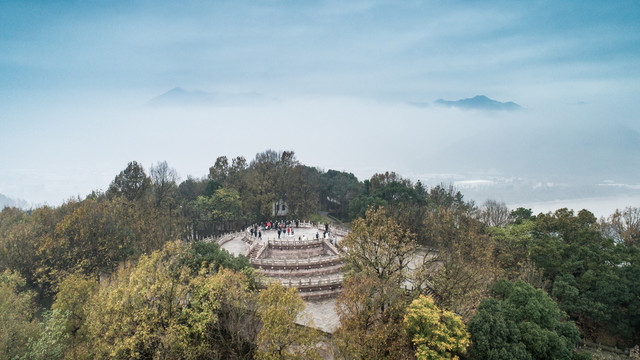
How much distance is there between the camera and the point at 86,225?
2988 cm

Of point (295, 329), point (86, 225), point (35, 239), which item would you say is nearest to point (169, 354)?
point (295, 329)

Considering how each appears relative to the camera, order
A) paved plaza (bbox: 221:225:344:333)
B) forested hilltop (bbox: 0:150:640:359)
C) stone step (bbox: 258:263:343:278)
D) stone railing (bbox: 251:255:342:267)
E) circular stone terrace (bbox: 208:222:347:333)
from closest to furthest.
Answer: forested hilltop (bbox: 0:150:640:359) → paved plaza (bbox: 221:225:344:333) → circular stone terrace (bbox: 208:222:347:333) → stone step (bbox: 258:263:343:278) → stone railing (bbox: 251:255:342:267)

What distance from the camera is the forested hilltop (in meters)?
16.2

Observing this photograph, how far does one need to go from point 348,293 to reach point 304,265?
14.9m

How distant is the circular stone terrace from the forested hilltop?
4228mm

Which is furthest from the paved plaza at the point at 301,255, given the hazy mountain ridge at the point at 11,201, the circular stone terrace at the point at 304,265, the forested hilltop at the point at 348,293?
the hazy mountain ridge at the point at 11,201

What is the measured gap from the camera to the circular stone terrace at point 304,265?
26.8 metres

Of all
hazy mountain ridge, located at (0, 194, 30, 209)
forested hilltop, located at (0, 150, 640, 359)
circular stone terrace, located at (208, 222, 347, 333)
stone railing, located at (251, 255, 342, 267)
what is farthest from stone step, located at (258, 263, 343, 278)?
hazy mountain ridge, located at (0, 194, 30, 209)

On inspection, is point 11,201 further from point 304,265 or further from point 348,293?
point 348,293

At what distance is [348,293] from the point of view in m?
18.3

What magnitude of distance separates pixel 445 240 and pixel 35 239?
140 feet

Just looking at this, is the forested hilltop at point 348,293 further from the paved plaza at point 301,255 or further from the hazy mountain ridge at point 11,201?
the hazy mountain ridge at point 11,201

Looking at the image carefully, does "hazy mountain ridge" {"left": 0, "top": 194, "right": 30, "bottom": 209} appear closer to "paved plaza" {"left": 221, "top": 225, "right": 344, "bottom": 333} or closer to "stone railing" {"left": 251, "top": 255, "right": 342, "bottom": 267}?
"paved plaza" {"left": 221, "top": 225, "right": 344, "bottom": 333}

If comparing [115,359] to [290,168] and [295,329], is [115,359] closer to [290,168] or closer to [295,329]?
[295,329]
